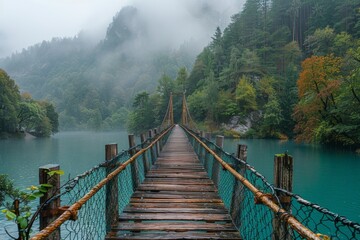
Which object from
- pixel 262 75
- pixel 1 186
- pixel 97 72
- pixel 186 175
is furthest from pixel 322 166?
pixel 97 72

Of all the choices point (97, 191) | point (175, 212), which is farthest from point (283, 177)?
point (175, 212)

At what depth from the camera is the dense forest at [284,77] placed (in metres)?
19.0

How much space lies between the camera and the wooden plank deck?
246 centimetres

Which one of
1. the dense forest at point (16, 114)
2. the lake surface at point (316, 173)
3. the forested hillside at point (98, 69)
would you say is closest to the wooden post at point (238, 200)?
the lake surface at point (316, 173)

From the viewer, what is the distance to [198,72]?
45750 millimetres

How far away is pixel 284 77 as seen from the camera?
34.2 meters

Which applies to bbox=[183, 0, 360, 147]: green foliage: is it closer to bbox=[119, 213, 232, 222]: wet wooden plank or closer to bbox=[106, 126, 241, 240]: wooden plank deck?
bbox=[106, 126, 241, 240]: wooden plank deck

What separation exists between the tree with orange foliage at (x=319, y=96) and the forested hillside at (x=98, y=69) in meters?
61.7

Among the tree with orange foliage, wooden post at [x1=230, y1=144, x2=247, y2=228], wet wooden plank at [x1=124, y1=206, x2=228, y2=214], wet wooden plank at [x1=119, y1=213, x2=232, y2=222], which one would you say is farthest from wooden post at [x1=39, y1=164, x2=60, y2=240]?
the tree with orange foliage

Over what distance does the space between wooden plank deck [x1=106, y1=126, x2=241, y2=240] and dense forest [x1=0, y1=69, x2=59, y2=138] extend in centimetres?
3471

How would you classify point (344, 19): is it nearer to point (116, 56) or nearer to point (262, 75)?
point (262, 75)

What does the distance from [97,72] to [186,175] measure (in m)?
122

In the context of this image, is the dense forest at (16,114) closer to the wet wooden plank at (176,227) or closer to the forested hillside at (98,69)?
the forested hillside at (98,69)

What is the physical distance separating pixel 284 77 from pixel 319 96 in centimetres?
1572
